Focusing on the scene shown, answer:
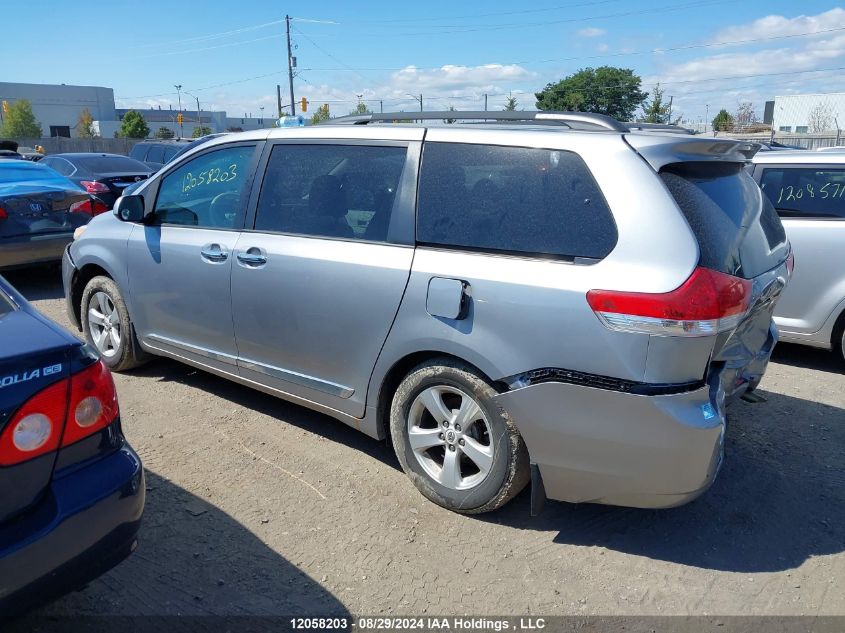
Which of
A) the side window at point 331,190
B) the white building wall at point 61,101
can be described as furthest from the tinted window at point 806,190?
the white building wall at point 61,101

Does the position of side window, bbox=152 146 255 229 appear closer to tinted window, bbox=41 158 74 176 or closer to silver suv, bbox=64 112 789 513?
silver suv, bbox=64 112 789 513

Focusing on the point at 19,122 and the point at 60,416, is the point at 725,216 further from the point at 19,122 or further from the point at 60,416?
the point at 19,122

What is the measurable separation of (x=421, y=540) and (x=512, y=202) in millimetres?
1642

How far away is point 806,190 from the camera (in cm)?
582

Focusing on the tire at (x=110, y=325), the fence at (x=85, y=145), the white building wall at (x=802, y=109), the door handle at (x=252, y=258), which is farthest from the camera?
the white building wall at (x=802, y=109)

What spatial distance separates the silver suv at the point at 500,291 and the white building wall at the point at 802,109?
66.1 meters

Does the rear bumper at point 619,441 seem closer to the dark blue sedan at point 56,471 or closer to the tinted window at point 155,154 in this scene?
the dark blue sedan at point 56,471

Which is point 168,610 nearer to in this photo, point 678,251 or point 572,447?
point 572,447

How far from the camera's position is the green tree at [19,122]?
70312mm

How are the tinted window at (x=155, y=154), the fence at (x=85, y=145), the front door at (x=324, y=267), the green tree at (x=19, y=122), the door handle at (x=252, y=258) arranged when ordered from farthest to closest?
the green tree at (x=19, y=122) < the fence at (x=85, y=145) < the tinted window at (x=155, y=154) < the door handle at (x=252, y=258) < the front door at (x=324, y=267)

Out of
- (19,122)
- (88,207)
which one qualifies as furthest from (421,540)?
(19,122)

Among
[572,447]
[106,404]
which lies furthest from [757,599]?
[106,404]

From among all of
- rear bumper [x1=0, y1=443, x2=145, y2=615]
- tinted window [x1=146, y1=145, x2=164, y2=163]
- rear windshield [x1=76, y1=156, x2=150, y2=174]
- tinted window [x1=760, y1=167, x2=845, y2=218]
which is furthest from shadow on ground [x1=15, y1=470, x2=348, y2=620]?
tinted window [x1=146, y1=145, x2=164, y2=163]

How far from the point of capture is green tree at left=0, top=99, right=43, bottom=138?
70312 millimetres
